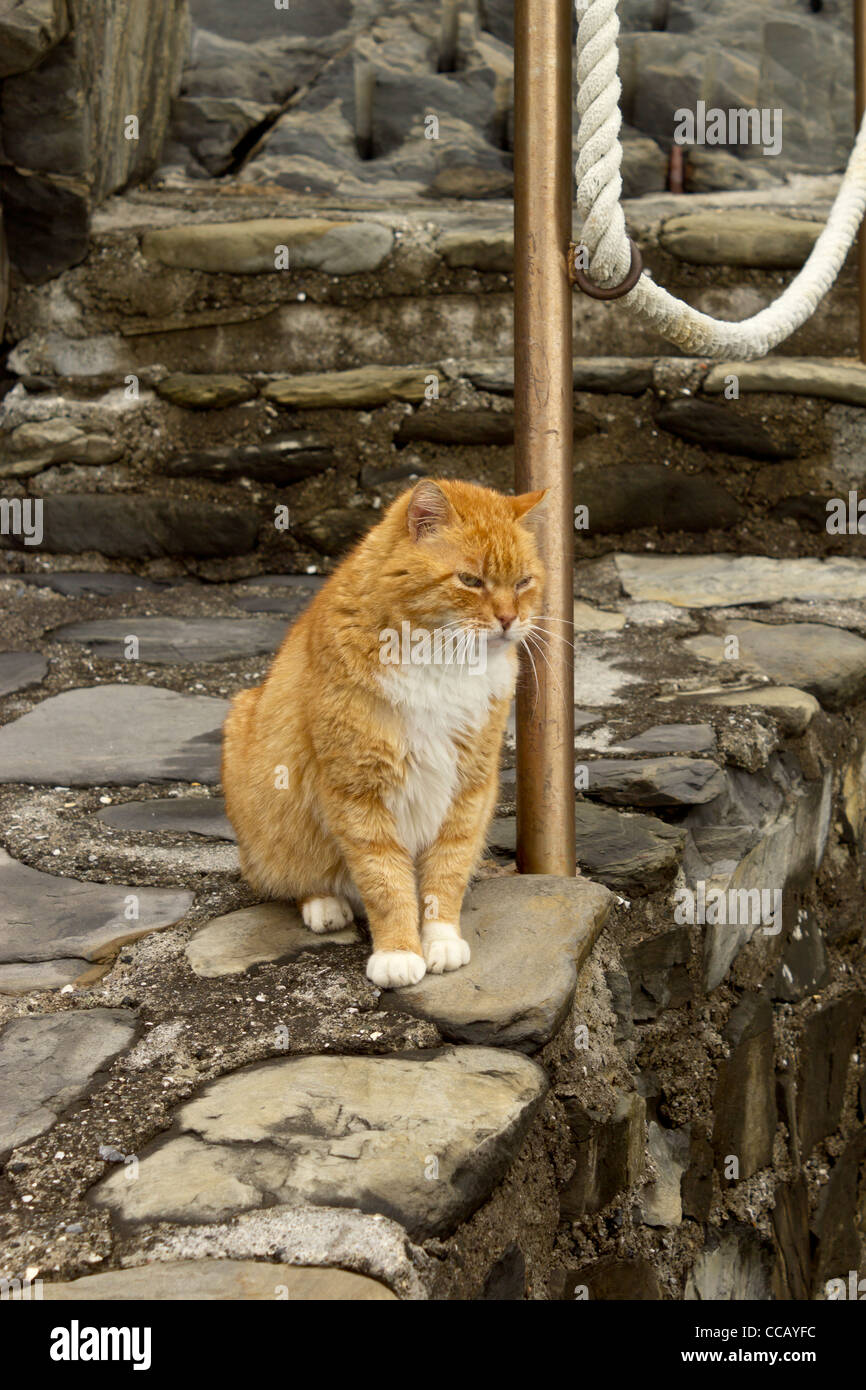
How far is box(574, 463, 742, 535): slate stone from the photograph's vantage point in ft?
14.5

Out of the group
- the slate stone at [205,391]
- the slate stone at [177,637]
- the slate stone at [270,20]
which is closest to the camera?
the slate stone at [177,637]

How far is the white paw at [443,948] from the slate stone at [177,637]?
182 centimetres

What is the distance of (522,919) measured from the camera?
2129mm

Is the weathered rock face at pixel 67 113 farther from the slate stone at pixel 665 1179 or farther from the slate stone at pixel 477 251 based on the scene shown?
the slate stone at pixel 665 1179

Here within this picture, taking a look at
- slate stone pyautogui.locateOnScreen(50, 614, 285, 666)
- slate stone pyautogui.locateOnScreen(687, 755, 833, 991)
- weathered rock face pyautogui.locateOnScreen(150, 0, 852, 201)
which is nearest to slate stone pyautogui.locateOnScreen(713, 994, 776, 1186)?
slate stone pyautogui.locateOnScreen(687, 755, 833, 991)

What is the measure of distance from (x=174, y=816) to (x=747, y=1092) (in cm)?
145

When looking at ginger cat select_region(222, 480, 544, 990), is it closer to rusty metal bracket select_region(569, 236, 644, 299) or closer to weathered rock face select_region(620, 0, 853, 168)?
rusty metal bracket select_region(569, 236, 644, 299)

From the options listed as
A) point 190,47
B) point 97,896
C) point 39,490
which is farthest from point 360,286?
point 97,896

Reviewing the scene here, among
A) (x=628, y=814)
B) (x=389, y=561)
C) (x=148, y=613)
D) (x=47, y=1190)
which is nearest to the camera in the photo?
(x=47, y=1190)

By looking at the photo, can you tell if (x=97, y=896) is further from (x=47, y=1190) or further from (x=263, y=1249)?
(x=263, y=1249)

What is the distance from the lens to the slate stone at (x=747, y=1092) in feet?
8.81

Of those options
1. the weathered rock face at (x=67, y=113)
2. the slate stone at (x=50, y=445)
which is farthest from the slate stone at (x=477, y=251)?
the slate stone at (x=50, y=445)

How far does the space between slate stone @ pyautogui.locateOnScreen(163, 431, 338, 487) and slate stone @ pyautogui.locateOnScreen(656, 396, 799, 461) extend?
1.26 meters

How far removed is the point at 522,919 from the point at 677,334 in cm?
106
